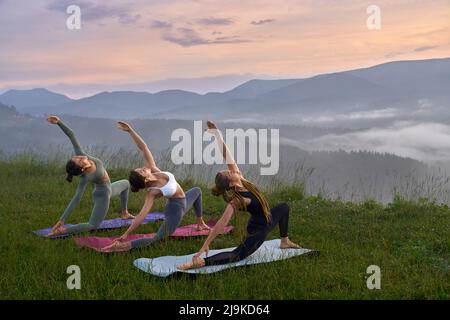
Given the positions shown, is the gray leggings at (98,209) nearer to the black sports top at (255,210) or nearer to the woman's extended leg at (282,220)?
the black sports top at (255,210)

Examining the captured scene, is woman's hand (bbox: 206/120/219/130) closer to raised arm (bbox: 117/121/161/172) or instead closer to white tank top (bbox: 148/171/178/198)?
white tank top (bbox: 148/171/178/198)

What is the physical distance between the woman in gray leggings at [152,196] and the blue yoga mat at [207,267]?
26.9 inches

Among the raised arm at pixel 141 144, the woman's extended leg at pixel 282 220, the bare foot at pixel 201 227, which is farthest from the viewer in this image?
the bare foot at pixel 201 227

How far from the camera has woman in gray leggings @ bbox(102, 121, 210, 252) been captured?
27.4ft

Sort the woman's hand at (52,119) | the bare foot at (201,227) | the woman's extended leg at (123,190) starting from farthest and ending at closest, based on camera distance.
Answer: the woman's extended leg at (123,190)
the bare foot at (201,227)
the woman's hand at (52,119)

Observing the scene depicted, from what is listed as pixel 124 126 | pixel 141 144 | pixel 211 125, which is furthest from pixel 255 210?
pixel 124 126

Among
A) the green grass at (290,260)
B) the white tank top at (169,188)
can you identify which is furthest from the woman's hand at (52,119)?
the white tank top at (169,188)

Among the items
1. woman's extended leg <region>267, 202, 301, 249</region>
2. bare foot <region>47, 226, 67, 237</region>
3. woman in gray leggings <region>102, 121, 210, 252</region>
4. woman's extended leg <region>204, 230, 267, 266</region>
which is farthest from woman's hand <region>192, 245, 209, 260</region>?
bare foot <region>47, 226, 67, 237</region>

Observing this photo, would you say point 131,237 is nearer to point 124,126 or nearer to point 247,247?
point 124,126

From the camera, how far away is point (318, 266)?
301 inches

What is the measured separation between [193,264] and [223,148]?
5.22 ft

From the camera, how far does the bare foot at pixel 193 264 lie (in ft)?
23.9

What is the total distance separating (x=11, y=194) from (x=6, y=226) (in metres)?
3.32
